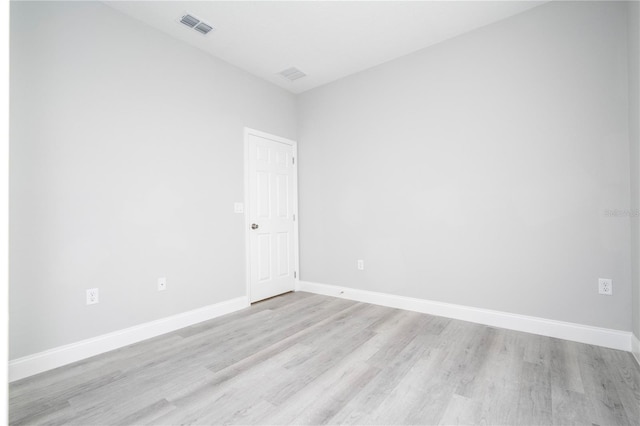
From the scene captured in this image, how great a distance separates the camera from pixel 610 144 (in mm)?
2270

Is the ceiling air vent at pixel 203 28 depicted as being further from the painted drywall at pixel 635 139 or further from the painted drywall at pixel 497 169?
the painted drywall at pixel 635 139

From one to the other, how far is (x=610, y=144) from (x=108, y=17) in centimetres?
426

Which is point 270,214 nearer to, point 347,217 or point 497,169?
point 347,217

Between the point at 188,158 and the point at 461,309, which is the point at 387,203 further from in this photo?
the point at 188,158

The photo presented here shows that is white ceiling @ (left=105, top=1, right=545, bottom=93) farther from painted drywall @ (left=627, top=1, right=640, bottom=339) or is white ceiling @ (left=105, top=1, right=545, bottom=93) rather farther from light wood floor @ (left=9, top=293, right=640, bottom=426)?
light wood floor @ (left=9, top=293, right=640, bottom=426)

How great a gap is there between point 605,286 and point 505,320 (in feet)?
2.58

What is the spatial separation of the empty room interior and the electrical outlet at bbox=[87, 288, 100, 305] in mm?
14

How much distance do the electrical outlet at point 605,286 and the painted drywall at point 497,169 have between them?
3 cm

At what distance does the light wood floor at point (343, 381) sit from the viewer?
1526mm

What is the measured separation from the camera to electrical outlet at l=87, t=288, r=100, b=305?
7.52 ft

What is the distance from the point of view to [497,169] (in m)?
2.74

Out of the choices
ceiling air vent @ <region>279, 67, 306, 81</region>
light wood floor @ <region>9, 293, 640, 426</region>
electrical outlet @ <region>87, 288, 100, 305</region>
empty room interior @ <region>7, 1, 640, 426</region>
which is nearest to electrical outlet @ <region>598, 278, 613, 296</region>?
empty room interior @ <region>7, 1, 640, 426</region>

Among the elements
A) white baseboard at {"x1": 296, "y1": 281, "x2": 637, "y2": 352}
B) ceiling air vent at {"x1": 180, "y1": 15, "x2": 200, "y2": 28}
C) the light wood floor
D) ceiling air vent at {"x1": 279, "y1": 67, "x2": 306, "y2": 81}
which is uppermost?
ceiling air vent at {"x1": 279, "y1": 67, "x2": 306, "y2": 81}

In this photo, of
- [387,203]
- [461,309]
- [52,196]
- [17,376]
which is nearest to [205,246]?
[52,196]
